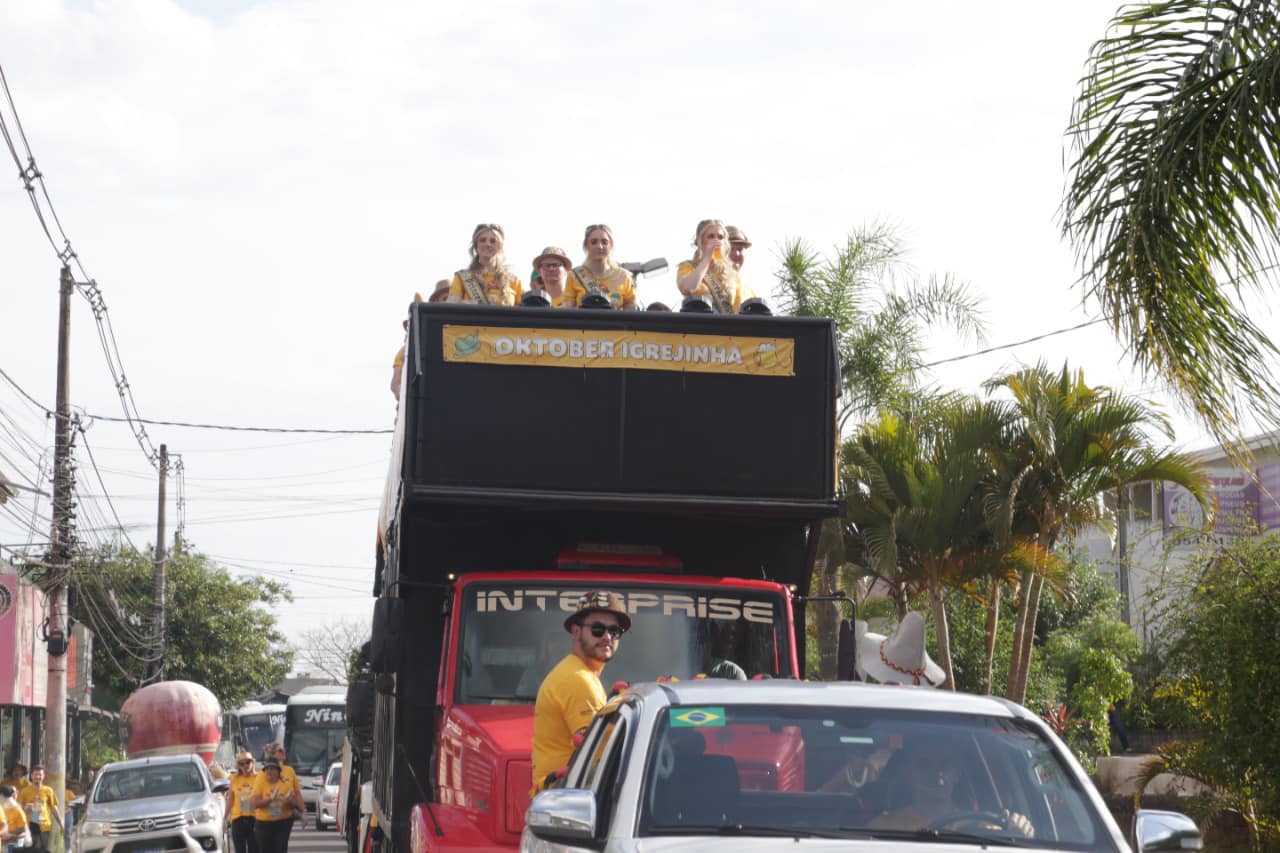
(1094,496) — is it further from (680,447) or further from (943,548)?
(680,447)

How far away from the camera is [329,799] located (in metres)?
38.7

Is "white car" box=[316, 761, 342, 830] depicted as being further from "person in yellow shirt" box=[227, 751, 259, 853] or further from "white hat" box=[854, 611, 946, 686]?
"white hat" box=[854, 611, 946, 686]

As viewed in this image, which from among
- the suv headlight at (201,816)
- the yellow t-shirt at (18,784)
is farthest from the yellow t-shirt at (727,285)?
the yellow t-shirt at (18,784)

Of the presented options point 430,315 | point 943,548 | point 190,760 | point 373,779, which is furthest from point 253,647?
point 430,315

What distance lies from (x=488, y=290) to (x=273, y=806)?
9.09 meters

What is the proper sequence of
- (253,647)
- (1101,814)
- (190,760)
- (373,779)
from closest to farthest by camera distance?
1. (1101,814)
2. (373,779)
3. (190,760)
4. (253,647)

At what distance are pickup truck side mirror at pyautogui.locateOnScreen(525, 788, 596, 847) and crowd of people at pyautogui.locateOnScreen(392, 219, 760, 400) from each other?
6291 mm

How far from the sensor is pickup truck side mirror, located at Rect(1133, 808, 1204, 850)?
539 centimetres

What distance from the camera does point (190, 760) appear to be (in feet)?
76.7

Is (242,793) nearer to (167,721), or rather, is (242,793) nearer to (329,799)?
(167,721)

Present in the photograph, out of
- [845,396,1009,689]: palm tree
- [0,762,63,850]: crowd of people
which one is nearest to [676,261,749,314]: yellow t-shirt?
[845,396,1009,689]: palm tree

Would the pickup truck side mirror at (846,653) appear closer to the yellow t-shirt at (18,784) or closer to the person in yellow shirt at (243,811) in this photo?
the person in yellow shirt at (243,811)

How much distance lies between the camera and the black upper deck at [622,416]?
991 centimetres

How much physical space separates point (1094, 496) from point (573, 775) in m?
14.7
